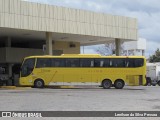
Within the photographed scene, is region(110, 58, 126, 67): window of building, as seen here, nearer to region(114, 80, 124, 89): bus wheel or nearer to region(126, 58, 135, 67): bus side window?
region(126, 58, 135, 67): bus side window

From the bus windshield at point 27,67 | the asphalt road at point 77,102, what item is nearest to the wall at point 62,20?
the bus windshield at point 27,67

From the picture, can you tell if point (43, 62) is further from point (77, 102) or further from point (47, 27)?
point (77, 102)

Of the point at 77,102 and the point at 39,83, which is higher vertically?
the point at 39,83

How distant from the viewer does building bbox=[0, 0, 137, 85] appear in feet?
121

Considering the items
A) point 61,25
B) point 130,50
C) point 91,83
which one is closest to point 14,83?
point 61,25

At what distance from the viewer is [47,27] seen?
3897cm

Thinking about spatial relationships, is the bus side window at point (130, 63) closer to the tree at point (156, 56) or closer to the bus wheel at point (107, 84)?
the bus wheel at point (107, 84)

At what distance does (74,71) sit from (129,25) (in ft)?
45.1

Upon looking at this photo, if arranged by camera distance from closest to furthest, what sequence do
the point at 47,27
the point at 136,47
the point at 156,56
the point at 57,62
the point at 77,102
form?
the point at 77,102
the point at 57,62
the point at 47,27
the point at 136,47
the point at 156,56

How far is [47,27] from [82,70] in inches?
243

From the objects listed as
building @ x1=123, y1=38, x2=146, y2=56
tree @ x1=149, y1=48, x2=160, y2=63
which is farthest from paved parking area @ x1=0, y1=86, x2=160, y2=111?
building @ x1=123, y1=38, x2=146, y2=56

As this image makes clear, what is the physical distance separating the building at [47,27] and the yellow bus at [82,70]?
13.6ft

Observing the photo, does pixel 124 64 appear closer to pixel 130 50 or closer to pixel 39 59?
pixel 39 59

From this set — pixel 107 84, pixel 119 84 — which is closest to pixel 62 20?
pixel 107 84
